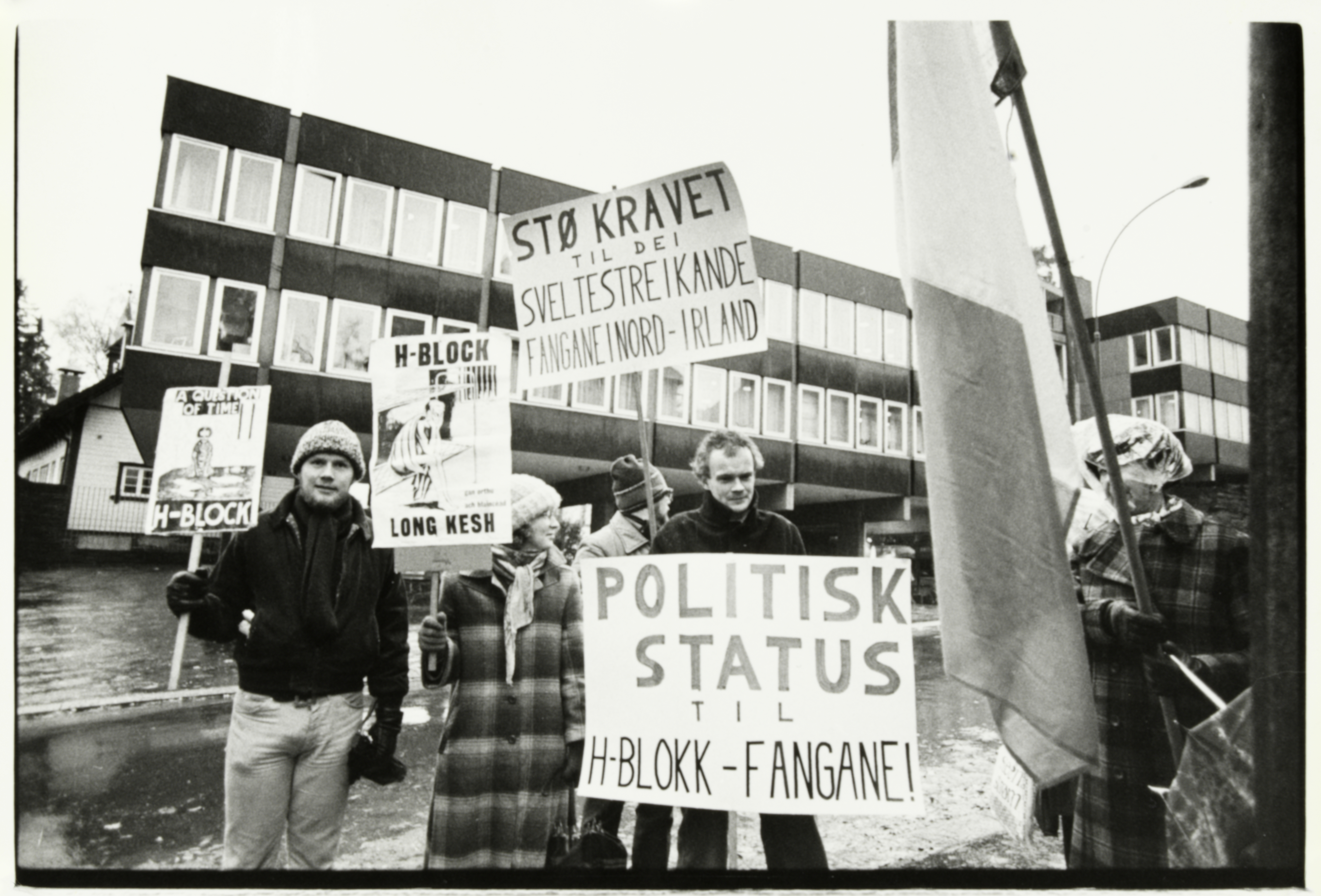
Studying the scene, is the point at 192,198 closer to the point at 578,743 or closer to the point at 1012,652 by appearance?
the point at 578,743

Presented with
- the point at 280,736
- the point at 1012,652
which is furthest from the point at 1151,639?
the point at 280,736

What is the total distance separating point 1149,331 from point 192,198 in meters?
4.12

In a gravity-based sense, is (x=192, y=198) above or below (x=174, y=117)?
below

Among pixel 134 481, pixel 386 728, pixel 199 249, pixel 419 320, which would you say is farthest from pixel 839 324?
pixel 134 481

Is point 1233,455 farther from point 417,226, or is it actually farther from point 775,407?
point 417,226

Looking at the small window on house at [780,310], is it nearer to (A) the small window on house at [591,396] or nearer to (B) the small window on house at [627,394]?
(B) the small window on house at [627,394]

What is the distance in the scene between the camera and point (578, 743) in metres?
2.93

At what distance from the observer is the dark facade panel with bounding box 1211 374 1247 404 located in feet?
11.3

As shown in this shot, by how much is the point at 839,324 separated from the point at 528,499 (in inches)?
68.2

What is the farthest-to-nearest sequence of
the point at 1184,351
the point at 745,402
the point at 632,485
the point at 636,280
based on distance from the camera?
the point at 745,402 → the point at 1184,351 → the point at 632,485 → the point at 636,280

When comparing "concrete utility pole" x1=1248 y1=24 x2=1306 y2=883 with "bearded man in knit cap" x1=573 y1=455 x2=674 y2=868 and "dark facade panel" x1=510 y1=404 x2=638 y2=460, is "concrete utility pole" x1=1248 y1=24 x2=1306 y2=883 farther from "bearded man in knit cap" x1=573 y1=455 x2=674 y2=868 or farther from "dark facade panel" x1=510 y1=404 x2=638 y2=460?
"dark facade panel" x1=510 y1=404 x2=638 y2=460

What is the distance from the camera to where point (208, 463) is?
3.05 m

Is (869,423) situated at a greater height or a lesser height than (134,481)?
greater

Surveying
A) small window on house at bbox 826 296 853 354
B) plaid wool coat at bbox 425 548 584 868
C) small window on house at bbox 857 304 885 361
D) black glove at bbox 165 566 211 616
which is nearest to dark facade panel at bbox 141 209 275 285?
black glove at bbox 165 566 211 616
